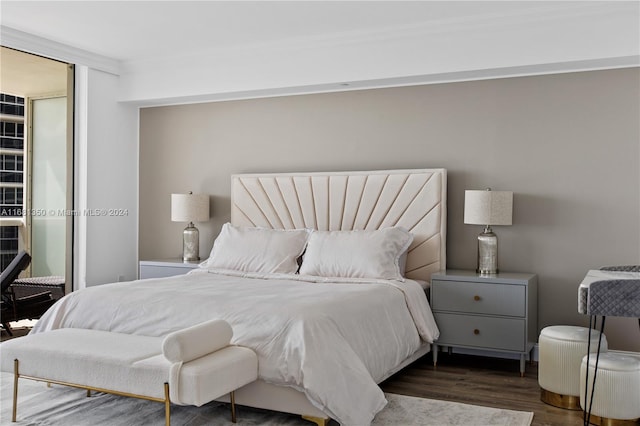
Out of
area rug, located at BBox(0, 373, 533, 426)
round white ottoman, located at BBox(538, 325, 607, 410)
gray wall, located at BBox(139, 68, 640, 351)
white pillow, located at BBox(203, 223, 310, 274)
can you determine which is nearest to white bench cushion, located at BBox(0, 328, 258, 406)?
area rug, located at BBox(0, 373, 533, 426)

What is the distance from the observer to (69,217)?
5824 mm

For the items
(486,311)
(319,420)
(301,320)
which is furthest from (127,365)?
(486,311)

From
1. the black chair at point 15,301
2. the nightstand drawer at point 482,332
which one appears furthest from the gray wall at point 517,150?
the black chair at point 15,301

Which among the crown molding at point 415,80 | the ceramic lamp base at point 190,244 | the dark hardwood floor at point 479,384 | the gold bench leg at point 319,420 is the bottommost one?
the dark hardwood floor at point 479,384

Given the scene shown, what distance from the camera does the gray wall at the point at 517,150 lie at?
4.50m

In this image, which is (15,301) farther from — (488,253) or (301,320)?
(488,253)

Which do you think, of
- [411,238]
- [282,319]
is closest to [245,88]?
[411,238]

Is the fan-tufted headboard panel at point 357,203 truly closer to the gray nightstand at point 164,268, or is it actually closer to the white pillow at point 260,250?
the white pillow at point 260,250

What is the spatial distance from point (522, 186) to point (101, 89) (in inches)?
156

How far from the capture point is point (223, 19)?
4.73 m

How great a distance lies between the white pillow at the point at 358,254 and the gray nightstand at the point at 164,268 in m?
1.28

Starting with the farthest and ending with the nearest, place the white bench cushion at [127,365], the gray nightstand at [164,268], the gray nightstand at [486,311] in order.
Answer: the gray nightstand at [164,268], the gray nightstand at [486,311], the white bench cushion at [127,365]

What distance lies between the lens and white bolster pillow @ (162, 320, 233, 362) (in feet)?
9.40

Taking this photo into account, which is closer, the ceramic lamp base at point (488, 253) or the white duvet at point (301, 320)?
the white duvet at point (301, 320)
